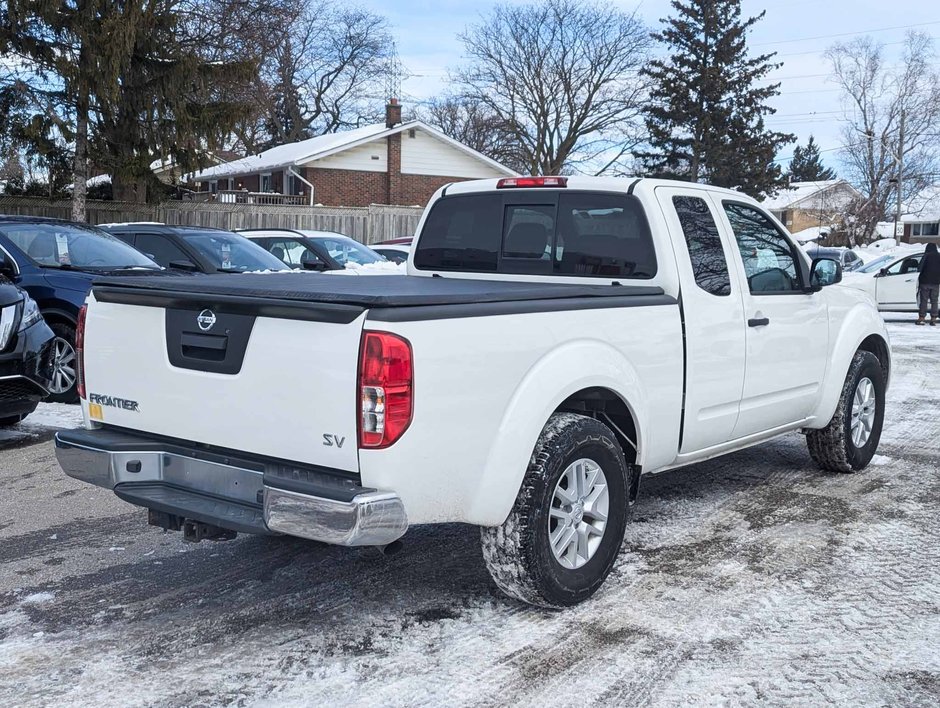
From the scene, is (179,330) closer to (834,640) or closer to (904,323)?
(834,640)

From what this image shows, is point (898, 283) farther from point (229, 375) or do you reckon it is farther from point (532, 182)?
point (229, 375)

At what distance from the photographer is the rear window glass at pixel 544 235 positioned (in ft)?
17.7

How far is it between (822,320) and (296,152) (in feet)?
115

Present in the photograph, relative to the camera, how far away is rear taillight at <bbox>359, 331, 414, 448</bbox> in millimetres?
3625

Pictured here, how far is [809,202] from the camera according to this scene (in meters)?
69.4

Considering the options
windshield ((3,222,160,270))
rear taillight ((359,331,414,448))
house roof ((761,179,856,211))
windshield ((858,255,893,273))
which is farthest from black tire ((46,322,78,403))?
house roof ((761,179,856,211))

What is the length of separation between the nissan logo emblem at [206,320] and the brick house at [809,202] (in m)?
57.0

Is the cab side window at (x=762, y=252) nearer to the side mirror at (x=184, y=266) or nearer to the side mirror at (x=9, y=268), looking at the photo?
the side mirror at (x=9, y=268)

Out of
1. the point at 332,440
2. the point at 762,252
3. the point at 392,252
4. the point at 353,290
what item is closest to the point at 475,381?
the point at 332,440

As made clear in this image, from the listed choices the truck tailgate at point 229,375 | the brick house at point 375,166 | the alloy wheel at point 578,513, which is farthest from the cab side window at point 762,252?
the brick house at point 375,166

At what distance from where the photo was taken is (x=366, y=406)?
12.0 feet

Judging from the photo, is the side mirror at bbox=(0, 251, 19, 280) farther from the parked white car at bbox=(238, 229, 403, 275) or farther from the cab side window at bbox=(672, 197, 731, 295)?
the cab side window at bbox=(672, 197, 731, 295)

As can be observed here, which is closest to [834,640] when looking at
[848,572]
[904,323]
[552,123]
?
[848,572]

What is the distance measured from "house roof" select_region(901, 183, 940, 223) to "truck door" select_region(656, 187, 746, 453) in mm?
65481
